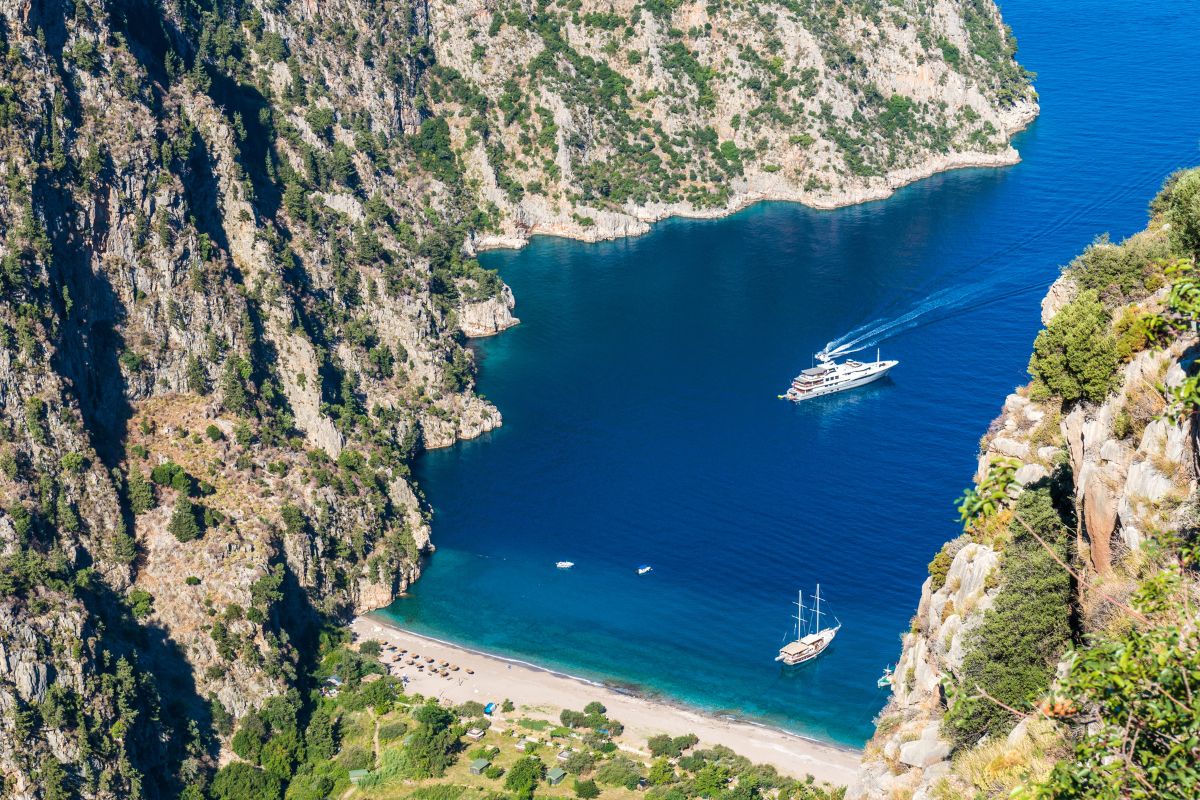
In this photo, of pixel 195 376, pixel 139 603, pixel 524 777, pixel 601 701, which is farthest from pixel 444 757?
pixel 195 376

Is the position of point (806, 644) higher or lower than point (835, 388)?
lower

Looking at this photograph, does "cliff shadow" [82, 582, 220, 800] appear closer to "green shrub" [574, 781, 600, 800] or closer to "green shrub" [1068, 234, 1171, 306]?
"green shrub" [574, 781, 600, 800]

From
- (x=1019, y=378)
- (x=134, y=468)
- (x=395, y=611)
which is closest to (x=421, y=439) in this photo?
(x=395, y=611)

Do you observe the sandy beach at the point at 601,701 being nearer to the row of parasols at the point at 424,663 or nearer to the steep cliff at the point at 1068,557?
the row of parasols at the point at 424,663

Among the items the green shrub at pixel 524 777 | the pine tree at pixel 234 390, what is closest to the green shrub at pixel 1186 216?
the green shrub at pixel 524 777

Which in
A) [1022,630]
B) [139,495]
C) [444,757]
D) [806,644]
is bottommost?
[444,757]

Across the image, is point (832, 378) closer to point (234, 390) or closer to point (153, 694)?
point (234, 390)
